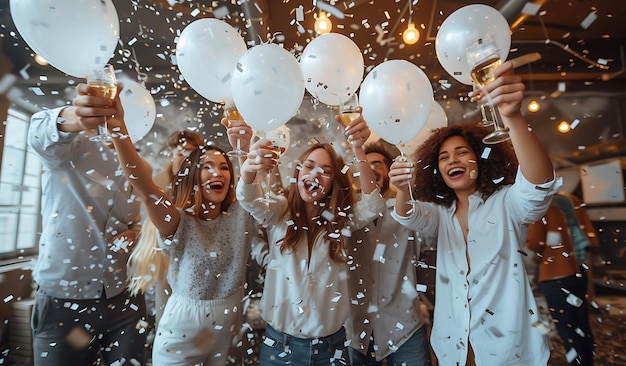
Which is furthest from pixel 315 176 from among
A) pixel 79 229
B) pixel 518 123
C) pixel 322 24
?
pixel 322 24

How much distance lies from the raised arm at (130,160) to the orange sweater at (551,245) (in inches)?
90.2

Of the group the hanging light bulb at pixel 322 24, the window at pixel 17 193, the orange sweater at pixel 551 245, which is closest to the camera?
the hanging light bulb at pixel 322 24

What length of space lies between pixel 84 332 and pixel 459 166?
158 centimetres

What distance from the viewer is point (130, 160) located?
1.11m

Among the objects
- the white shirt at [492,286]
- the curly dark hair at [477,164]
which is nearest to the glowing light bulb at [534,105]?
the curly dark hair at [477,164]

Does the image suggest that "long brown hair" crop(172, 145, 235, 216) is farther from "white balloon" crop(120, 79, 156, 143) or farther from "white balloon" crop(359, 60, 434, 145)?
"white balloon" crop(359, 60, 434, 145)

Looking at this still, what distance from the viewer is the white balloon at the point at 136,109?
1495 mm

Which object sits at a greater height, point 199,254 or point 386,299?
point 199,254

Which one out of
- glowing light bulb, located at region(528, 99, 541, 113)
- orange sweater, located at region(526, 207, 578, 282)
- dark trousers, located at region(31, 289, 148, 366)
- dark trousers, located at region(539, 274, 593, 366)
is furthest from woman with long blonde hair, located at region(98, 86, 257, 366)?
glowing light bulb, located at region(528, 99, 541, 113)

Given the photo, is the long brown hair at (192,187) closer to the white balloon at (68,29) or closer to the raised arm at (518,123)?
the white balloon at (68,29)

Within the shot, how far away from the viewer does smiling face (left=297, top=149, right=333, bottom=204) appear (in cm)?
143

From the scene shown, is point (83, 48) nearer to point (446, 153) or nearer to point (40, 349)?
point (40, 349)

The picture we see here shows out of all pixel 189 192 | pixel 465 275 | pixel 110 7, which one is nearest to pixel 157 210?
pixel 189 192

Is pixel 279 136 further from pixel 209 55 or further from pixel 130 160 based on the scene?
pixel 130 160
